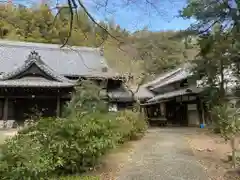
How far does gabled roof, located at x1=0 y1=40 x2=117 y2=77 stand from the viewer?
67.0ft

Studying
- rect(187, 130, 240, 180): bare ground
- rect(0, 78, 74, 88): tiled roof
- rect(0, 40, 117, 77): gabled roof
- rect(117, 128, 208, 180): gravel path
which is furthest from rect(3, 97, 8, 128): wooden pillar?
rect(187, 130, 240, 180): bare ground

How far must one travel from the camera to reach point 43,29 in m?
25.2

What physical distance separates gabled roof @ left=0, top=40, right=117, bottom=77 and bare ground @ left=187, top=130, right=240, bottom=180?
11.3 metres

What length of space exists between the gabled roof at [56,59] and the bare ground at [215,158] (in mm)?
11263

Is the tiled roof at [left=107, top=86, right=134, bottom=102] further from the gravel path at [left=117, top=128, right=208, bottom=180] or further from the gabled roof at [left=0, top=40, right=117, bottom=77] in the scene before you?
the gravel path at [left=117, top=128, right=208, bottom=180]

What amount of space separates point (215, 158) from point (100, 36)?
624cm

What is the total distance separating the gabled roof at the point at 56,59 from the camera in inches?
804

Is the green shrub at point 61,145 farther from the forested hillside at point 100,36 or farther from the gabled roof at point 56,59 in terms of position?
the gabled roof at point 56,59

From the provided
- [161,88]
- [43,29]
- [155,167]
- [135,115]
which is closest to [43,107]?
[135,115]

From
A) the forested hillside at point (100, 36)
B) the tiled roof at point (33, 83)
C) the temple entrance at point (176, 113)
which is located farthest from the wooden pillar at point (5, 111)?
the temple entrance at point (176, 113)

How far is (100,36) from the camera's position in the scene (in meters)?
5.19

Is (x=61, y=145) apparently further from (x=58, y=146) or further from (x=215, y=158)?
(x=215, y=158)

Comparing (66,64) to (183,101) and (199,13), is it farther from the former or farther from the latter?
(199,13)

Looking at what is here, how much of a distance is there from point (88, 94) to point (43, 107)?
5.79 m
